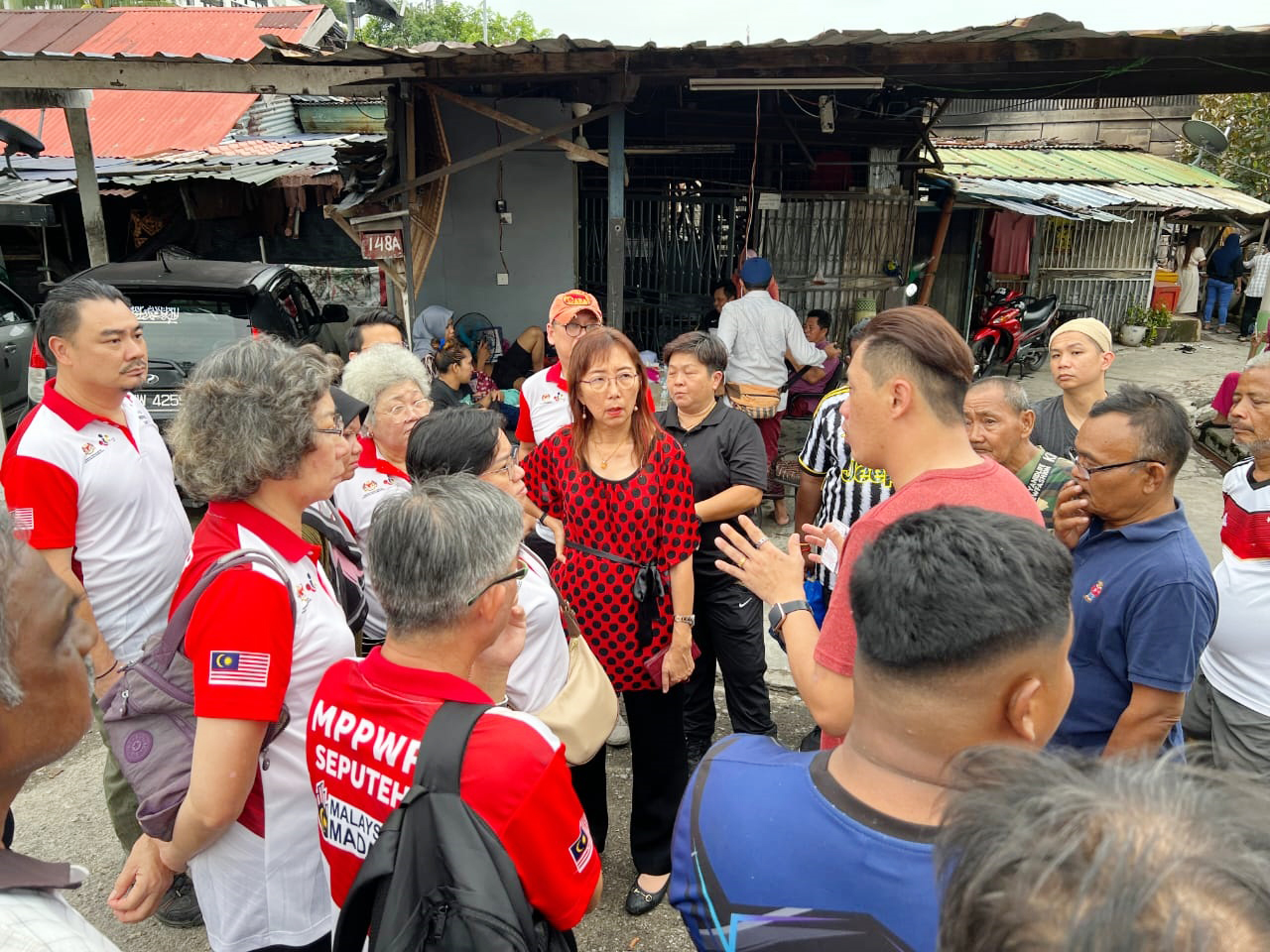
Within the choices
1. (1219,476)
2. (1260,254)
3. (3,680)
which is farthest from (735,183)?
(1260,254)

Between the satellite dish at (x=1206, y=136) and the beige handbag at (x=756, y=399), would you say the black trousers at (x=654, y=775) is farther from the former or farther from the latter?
the satellite dish at (x=1206, y=136)

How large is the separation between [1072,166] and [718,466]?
606 inches

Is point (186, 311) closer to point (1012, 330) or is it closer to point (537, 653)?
point (537, 653)

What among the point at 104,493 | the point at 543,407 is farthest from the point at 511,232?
the point at 104,493

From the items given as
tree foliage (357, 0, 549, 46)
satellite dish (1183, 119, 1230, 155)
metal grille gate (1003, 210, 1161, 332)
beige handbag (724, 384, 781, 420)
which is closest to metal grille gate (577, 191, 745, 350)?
beige handbag (724, 384, 781, 420)

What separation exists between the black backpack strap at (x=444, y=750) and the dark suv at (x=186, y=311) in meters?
4.94

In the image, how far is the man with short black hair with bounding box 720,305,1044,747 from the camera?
1875 mm

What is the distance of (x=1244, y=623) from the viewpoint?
279 cm

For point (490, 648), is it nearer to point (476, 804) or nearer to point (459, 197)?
point (476, 804)

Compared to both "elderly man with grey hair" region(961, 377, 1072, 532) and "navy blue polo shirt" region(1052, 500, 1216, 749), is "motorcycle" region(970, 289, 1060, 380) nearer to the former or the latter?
"elderly man with grey hair" region(961, 377, 1072, 532)

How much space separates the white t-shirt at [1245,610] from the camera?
109 inches

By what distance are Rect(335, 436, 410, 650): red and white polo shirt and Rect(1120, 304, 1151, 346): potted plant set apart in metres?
15.7

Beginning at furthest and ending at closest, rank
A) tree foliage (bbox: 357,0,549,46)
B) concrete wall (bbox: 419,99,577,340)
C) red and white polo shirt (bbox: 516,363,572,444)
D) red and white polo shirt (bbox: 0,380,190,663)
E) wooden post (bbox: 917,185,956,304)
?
tree foliage (bbox: 357,0,549,46)
wooden post (bbox: 917,185,956,304)
concrete wall (bbox: 419,99,577,340)
red and white polo shirt (bbox: 516,363,572,444)
red and white polo shirt (bbox: 0,380,190,663)

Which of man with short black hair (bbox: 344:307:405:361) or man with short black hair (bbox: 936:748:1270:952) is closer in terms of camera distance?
man with short black hair (bbox: 936:748:1270:952)
